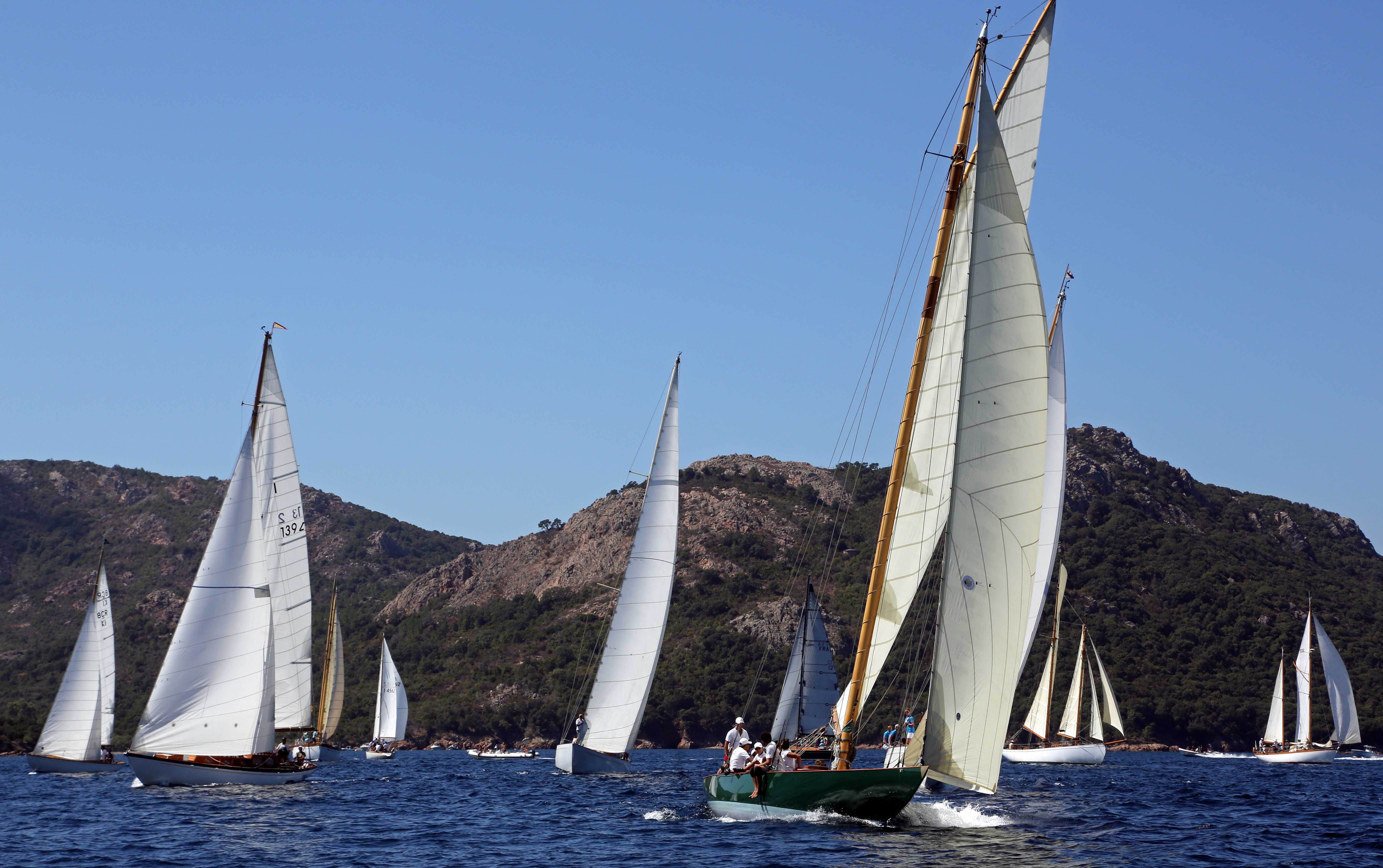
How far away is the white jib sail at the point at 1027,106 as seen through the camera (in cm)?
2838

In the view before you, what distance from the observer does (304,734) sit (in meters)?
48.7

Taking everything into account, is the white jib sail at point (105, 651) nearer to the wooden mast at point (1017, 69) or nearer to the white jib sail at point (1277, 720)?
the wooden mast at point (1017, 69)

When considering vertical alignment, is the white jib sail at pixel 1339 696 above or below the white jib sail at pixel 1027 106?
below

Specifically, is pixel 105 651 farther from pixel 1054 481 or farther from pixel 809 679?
pixel 1054 481

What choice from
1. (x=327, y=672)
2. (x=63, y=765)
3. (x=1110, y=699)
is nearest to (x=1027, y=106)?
(x=63, y=765)

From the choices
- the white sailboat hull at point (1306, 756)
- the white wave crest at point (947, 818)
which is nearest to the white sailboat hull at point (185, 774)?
the white wave crest at point (947, 818)

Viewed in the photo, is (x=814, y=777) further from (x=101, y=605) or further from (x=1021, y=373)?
(x=101, y=605)

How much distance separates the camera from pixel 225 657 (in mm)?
35438

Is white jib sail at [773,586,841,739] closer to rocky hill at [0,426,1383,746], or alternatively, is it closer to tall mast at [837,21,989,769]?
tall mast at [837,21,989,769]

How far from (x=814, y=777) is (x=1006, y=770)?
37.1 metres

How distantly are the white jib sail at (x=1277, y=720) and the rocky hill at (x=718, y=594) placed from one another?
18486mm

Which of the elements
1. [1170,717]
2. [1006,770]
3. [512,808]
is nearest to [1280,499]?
[1170,717]

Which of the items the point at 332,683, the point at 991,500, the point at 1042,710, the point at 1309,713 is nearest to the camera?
the point at 991,500

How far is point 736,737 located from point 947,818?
4867mm
